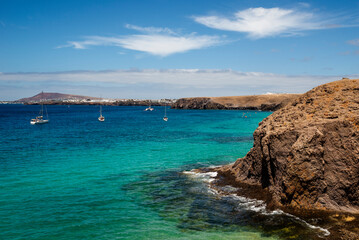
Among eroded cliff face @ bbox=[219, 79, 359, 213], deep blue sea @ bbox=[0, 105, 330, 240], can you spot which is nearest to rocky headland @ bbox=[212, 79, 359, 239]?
eroded cliff face @ bbox=[219, 79, 359, 213]

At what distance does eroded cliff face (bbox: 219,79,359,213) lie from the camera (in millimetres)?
15539

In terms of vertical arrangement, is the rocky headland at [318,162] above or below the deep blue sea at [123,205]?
above

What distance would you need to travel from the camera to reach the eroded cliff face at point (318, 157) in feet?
51.0

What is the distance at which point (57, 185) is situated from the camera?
22.0 metres

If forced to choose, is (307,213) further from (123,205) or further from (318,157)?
(123,205)

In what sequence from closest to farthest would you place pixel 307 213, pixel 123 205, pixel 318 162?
pixel 307 213, pixel 318 162, pixel 123 205

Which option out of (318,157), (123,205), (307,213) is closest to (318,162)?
(318,157)

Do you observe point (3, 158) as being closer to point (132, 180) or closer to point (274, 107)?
point (132, 180)

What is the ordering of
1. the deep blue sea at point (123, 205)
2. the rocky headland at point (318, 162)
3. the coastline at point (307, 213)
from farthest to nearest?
the rocky headland at point (318, 162)
the deep blue sea at point (123, 205)
the coastline at point (307, 213)

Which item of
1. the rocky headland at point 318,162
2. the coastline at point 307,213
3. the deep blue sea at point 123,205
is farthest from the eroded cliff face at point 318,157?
the deep blue sea at point 123,205

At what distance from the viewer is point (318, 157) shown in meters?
15.8

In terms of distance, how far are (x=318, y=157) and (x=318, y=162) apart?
28 centimetres

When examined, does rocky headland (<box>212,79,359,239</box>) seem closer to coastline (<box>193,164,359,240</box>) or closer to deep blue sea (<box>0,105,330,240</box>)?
coastline (<box>193,164,359,240</box>)

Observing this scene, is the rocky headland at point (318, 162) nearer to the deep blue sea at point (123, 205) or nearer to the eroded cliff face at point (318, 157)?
the eroded cliff face at point (318, 157)
